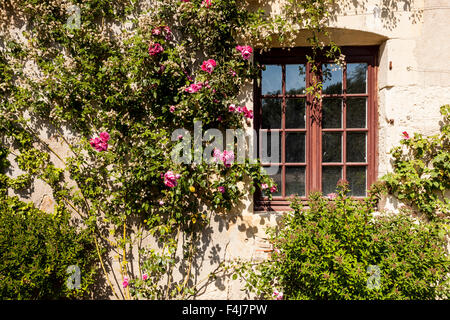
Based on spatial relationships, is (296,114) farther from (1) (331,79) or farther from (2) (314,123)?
(1) (331,79)

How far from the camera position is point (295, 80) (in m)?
3.09

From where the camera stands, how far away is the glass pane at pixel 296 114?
3.09 m

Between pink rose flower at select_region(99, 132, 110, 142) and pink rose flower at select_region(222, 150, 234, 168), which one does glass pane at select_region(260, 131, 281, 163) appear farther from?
pink rose flower at select_region(99, 132, 110, 142)

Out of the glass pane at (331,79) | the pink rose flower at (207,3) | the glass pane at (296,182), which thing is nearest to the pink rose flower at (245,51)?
the pink rose flower at (207,3)

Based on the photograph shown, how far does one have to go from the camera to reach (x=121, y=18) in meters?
2.95

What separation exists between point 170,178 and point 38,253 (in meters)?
1.30

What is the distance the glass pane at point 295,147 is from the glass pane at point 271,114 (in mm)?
179

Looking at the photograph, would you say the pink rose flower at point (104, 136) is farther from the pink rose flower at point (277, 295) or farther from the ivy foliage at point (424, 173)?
the ivy foliage at point (424, 173)

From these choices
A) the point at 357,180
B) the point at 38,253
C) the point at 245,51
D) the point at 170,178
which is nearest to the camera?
the point at 38,253

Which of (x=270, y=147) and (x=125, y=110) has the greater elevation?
(x=125, y=110)

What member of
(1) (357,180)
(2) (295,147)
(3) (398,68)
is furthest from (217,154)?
(3) (398,68)

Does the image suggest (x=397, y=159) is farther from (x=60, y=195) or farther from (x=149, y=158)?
(x=60, y=195)

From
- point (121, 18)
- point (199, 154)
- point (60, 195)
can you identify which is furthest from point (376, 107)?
point (60, 195)
